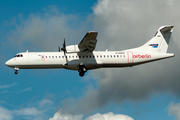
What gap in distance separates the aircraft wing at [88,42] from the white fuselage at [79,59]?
2.71 feet

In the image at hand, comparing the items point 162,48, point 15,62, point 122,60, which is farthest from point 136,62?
point 15,62

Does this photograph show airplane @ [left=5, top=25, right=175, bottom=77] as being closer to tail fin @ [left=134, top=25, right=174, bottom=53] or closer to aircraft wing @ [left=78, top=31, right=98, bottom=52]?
aircraft wing @ [left=78, top=31, right=98, bottom=52]

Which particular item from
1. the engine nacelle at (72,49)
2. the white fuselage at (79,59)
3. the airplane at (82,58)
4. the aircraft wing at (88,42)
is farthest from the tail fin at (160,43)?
the engine nacelle at (72,49)

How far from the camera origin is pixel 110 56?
32.6m

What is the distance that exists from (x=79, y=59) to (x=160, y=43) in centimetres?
1012

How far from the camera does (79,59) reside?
105 ft

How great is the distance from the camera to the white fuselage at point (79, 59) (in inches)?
1240

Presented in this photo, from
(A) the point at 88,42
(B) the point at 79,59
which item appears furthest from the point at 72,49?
(A) the point at 88,42

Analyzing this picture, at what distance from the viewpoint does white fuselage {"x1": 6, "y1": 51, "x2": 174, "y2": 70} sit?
31500 millimetres

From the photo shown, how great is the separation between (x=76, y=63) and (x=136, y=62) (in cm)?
697

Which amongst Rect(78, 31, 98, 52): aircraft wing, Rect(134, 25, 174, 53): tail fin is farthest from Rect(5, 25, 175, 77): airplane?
Rect(134, 25, 174, 53): tail fin

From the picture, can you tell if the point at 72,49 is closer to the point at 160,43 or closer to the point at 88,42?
the point at 88,42

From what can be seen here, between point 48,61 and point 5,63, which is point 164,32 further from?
point 5,63

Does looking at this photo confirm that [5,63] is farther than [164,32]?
No
